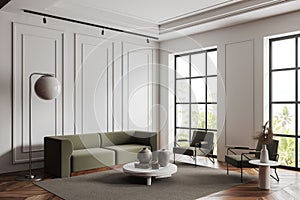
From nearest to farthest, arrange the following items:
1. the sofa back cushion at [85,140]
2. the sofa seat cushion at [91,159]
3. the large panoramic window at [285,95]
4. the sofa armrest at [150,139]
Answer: the sofa seat cushion at [91,159] → the large panoramic window at [285,95] → the sofa back cushion at [85,140] → the sofa armrest at [150,139]

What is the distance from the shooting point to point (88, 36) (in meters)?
6.57

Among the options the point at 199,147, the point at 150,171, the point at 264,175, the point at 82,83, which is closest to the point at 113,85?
the point at 82,83

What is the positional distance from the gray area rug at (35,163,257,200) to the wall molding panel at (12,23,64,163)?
1.21m

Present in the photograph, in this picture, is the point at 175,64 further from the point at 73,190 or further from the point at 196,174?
the point at 73,190

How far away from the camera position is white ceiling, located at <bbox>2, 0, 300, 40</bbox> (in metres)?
5.29

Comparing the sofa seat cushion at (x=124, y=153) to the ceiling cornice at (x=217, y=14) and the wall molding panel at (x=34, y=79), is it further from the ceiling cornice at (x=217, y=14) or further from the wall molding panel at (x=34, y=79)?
the ceiling cornice at (x=217, y=14)

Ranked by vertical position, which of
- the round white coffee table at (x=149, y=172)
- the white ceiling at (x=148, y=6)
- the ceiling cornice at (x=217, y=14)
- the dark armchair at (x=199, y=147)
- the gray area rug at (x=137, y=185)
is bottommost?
the gray area rug at (x=137, y=185)

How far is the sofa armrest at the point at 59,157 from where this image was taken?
5.02 meters

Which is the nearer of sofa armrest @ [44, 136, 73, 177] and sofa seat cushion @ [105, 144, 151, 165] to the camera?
sofa armrest @ [44, 136, 73, 177]

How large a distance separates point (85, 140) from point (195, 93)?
2960 mm

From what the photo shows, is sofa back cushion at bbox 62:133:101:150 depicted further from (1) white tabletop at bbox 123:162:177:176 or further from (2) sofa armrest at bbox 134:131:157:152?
(1) white tabletop at bbox 123:162:177:176

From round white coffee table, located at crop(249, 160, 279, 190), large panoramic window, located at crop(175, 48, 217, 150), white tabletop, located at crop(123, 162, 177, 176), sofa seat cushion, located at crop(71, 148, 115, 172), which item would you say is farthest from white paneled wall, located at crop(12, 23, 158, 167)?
round white coffee table, located at crop(249, 160, 279, 190)

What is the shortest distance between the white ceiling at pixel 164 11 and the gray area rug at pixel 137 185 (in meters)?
2.89

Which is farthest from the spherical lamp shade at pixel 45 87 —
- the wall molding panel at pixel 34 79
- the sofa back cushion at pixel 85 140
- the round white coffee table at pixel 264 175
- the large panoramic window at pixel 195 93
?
the round white coffee table at pixel 264 175
